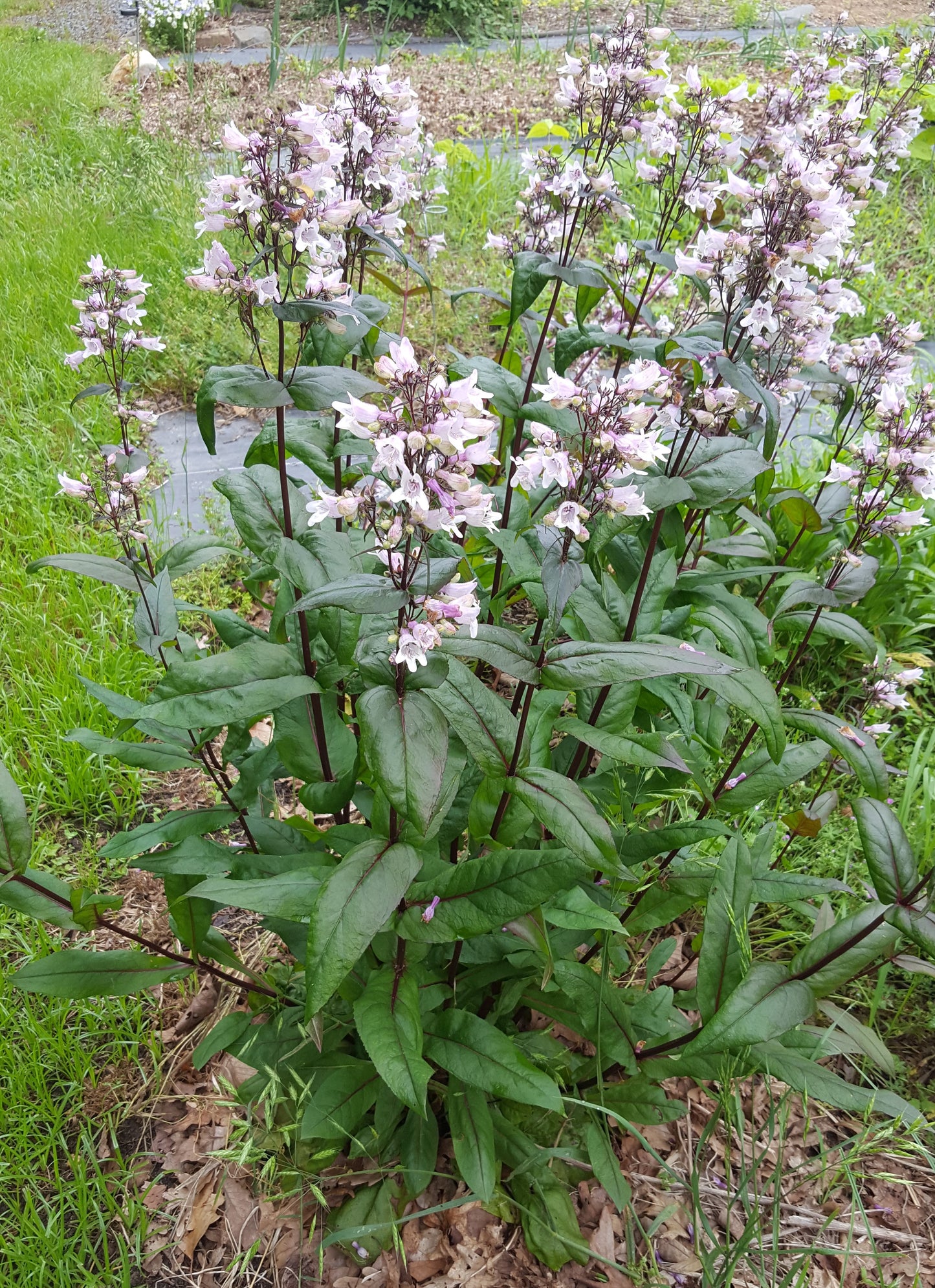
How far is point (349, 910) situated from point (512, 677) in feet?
2.61

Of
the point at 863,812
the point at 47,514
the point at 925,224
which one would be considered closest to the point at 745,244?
the point at 863,812

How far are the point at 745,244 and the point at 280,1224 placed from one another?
2.74 metres

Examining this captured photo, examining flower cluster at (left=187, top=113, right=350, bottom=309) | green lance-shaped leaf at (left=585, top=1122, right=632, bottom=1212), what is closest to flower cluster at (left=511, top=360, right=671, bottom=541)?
flower cluster at (left=187, top=113, right=350, bottom=309)

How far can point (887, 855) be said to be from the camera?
75.1 inches

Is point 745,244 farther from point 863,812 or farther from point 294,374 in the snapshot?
point 863,812

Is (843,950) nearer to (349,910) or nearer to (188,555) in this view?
(349,910)

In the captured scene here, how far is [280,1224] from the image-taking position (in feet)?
7.24

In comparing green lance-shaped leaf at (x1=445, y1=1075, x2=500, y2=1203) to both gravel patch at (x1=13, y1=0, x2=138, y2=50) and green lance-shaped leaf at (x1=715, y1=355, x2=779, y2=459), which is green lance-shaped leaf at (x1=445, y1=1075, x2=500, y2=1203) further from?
gravel patch at (x1=13, y1=0, x2=138, y2=50)

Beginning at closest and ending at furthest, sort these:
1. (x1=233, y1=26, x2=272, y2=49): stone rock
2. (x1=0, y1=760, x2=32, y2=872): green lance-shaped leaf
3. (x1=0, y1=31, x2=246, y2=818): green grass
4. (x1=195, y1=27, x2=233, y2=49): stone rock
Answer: (x1=0, y1=760, x2=32, y2=872): green lance-shaped leaf → (x1=0, y1=31, x2=246, y2=818): green grass → (x1=233, y1=26, x2=272, y2=49): stone rock → (x1=195, y1=27, x2=233, y2=49): stone rock

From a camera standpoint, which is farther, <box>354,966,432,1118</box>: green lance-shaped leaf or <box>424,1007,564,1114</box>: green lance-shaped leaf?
<box>424,1007,564,1114</box>: green lance-shaped leaf

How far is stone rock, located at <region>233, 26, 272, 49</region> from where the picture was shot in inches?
543

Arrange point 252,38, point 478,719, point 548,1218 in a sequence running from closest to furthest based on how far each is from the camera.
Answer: point 478,719 → point 548,1218 → point 252,38

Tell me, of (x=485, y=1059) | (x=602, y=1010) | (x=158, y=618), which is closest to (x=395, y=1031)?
(x=485, y=1059)

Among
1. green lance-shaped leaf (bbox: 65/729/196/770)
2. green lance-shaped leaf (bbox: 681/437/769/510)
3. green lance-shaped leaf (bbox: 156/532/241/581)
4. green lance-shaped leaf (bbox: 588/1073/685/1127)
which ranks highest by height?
green lance-shaped leaf (bbox: 681/437/769/510)
